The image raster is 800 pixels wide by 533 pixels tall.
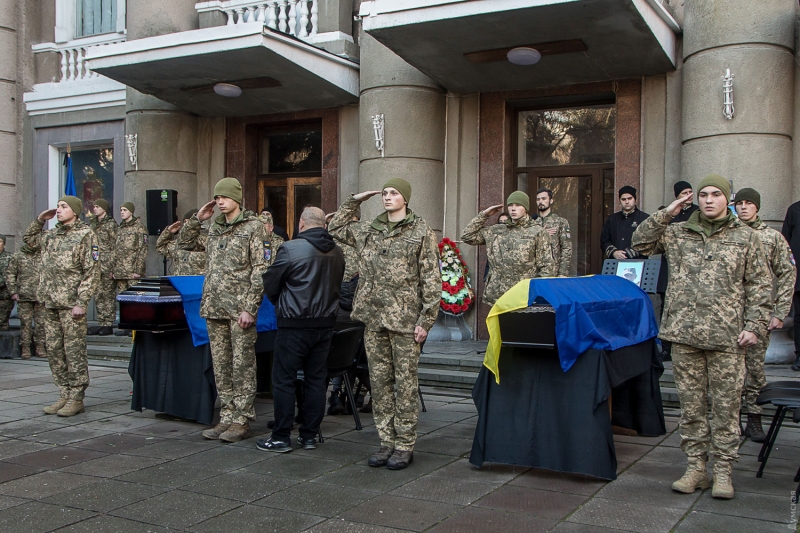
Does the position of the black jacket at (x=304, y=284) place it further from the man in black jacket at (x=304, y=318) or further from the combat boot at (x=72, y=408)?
the combat boot at (x=72, y=408)

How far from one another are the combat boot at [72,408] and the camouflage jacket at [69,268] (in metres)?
0.96

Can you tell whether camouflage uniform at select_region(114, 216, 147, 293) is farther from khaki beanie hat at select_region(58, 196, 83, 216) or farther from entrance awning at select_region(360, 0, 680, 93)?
entrance awning at select_region(360, 0, 680, 93)

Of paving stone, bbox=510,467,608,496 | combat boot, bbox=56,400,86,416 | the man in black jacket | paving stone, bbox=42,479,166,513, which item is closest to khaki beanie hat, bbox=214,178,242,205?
the man in black jacket

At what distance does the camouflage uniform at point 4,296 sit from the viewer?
40.1 feet

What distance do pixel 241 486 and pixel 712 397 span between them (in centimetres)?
321

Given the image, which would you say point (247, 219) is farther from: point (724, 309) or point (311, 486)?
point (724, 309)

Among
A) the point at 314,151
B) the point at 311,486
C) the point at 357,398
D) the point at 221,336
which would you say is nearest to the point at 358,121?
the point at 314,151

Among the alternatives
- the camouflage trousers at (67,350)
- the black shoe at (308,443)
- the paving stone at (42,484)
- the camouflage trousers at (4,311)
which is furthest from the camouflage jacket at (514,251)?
the camouflage trousers at (4,311)

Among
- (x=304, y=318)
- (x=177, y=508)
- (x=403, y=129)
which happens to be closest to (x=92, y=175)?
(x=403, y=129)

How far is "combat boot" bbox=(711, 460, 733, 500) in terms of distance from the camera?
16.8ft

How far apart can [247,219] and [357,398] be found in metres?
2.43

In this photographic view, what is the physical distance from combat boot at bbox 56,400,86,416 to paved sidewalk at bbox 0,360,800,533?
416 millimetres

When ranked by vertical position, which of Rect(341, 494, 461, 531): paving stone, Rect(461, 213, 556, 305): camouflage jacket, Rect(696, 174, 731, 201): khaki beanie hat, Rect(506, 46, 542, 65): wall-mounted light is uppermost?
Rect(506, 46, 542, 65): wall-mounted light

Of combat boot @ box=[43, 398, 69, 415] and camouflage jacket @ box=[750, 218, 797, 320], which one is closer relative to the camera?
camouflage jacket @ box=[750, 218, 797, 320]
